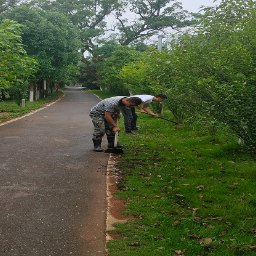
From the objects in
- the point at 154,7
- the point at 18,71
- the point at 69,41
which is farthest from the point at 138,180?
the point at 154,7

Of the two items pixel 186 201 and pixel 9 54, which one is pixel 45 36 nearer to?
pixel 9 54

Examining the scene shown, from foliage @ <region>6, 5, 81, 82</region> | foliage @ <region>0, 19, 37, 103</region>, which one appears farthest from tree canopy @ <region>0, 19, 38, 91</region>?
foliage @ <region>6, 5, 81, 82</region>

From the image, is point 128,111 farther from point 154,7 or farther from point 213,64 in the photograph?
point 154,7

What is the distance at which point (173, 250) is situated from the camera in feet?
11.5

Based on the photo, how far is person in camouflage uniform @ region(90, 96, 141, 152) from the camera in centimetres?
767

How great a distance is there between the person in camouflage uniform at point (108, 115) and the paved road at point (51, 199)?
1.64 feet

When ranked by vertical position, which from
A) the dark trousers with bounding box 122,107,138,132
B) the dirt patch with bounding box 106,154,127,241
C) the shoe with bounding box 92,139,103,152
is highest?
the dark trousers with bounding box 122,107,138,132

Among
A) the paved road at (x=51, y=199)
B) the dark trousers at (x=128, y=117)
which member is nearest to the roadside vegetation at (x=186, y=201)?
the paved road at (x=51, y=199)

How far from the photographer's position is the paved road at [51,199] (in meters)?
3.67

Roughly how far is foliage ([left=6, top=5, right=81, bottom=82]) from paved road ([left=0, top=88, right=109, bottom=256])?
16972 millimetres

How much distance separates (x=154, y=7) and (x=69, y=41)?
2471 cm

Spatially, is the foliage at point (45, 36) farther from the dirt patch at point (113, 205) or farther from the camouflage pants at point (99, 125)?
the dirt patch at point (113, 205)

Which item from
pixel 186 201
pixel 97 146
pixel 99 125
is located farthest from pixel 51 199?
pixel 97 146

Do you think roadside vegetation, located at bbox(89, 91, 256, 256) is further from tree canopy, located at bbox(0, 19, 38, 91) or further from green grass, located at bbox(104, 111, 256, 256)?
tree canopy, located at bbox(0, 19, 38, 91)
